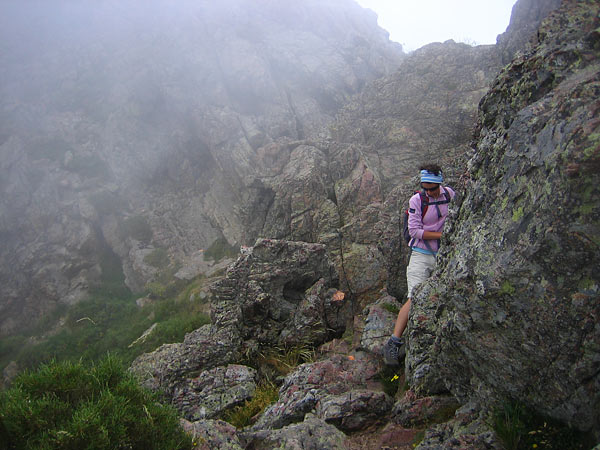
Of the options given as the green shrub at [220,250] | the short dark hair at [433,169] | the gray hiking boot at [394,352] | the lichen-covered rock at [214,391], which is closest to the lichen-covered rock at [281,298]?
the lichen-covered rock at [214,391]

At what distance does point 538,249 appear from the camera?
3.62 m

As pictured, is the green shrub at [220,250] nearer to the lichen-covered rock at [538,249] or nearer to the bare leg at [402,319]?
the bare leg at [402,319]

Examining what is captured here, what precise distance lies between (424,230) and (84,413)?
6.22 meters

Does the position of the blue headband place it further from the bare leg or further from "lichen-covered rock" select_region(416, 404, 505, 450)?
"lichen-covered rock" select_region(416, 404, 505, 450)

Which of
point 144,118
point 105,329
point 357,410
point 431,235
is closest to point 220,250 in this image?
point 105,329

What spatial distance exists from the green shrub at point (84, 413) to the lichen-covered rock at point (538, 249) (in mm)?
4045

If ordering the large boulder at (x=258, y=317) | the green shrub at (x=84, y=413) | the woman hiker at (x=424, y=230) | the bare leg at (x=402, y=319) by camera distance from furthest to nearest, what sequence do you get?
the large boulder at (x=258, y=317) < the woman hiker at (x=424, y=230) < the bare leg at (x=402, y=319) < the green shrub at (x=84, y=413)

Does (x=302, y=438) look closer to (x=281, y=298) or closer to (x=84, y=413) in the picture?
(x=84, y=413)

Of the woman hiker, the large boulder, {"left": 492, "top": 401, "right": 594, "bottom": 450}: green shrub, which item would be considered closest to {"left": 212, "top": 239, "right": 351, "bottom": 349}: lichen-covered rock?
the large boulder

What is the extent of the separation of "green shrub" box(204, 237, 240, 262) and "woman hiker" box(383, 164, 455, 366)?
24087 millimetres

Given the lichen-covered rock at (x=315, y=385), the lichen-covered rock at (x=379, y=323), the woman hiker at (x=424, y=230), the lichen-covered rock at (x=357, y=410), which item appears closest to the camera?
the lichen-covered rock at (x=357, y=410)

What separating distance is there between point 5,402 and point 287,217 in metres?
14.9

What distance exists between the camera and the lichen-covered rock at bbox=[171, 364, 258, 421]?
7.96 meters

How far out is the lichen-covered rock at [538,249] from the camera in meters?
3.42
